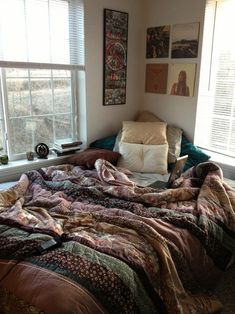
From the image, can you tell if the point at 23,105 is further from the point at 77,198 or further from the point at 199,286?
the point at 199,286

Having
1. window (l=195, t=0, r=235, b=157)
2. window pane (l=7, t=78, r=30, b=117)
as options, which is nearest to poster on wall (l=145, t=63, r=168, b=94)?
window (l=195, t=0, r=235, b=157)

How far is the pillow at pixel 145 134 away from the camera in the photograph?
9.23ft

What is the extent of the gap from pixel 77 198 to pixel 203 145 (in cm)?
166

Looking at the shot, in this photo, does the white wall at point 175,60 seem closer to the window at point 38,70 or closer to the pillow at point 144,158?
the pillow at point 144,158

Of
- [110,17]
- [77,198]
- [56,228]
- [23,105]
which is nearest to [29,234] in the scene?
[56,228]

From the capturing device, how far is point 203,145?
10.0 ft

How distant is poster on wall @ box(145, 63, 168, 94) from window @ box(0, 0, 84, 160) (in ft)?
2.74

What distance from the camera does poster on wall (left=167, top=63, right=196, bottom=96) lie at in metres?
2.92

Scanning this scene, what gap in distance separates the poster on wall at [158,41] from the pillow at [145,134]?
81 centimetres

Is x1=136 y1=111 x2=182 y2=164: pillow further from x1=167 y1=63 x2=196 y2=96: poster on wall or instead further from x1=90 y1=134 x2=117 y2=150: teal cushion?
x1=90 y1=134 x2=117 y2=150: teal cushion

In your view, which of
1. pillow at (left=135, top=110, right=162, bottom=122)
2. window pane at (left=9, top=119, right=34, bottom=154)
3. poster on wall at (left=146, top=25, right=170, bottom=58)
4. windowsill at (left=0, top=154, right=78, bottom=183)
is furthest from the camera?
pillow at (left=135, top=110, right=162, bottom=122)

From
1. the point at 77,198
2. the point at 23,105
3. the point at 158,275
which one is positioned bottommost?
the point at 158,275

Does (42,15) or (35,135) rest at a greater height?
(42,15)

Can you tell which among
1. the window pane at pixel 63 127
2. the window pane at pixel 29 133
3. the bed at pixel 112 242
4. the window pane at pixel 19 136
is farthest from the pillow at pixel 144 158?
the window pane at pixel 19 136
